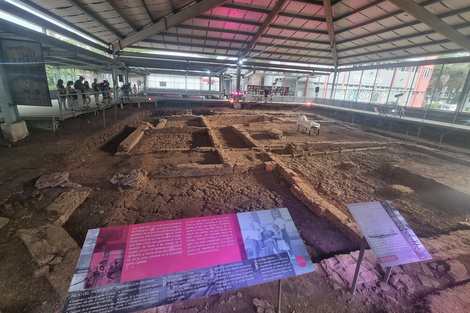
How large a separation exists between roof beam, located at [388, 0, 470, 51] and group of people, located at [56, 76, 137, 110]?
42.5 feet

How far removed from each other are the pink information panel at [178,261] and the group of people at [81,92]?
736 cm

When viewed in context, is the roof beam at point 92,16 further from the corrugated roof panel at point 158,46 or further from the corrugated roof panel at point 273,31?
the corrugated roof panel at point 273,31

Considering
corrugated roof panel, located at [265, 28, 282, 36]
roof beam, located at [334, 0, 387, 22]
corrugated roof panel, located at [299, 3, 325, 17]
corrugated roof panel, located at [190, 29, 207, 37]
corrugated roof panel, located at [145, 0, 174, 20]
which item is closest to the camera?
corrugated roof panel, located at [145, 0, 174, 20]

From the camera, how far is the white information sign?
183 cm

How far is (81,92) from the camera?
9422 mm

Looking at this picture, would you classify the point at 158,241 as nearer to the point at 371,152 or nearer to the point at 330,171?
the point at 330,171

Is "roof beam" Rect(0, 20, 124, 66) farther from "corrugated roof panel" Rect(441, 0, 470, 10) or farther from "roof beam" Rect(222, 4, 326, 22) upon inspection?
"corrugated roof panel" Rect(441, 0, 470, 10)

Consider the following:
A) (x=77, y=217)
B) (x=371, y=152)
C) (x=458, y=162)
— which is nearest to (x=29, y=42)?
(x=77, y=217)

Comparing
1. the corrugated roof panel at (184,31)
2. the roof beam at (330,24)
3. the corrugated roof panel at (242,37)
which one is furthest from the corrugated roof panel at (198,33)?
the roof beam at (330,24)

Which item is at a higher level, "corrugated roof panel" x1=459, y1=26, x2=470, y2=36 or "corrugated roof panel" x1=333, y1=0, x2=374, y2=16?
"corrugated roof panel" x1=333, y1=0, x2=374, y2=16

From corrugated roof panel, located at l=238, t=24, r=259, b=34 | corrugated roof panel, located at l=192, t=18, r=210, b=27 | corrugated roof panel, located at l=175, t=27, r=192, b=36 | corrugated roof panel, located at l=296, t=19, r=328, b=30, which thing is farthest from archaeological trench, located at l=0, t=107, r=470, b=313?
corrugated roof panel, located at l=296, t=19, r=328, b=30

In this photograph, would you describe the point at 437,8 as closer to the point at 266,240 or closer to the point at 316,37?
the point at 316,37

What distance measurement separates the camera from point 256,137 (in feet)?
31.7

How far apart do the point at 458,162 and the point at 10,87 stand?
14.3 meters
